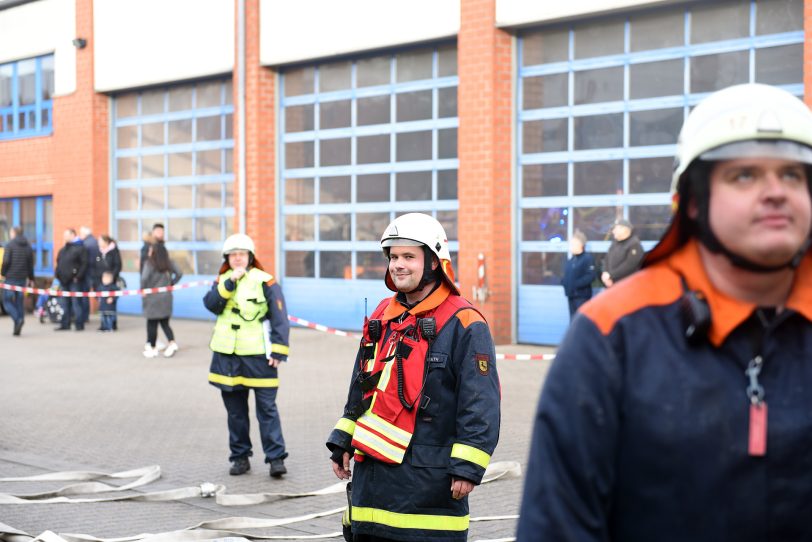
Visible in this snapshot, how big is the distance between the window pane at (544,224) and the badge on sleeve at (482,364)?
463 inches

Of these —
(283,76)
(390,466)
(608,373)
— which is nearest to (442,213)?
(283,76)

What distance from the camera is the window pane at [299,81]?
1972 centimetres

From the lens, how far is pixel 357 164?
19.0 metres

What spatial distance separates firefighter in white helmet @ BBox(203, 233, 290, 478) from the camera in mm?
8023

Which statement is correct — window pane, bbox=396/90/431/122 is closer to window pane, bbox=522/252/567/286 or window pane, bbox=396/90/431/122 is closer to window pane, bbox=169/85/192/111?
window pane, bbox=522/252/567/286

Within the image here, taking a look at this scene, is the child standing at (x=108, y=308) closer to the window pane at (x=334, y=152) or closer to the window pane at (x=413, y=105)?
the window pane at (x=334, y=152)

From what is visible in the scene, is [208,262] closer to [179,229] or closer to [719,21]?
[179,229]

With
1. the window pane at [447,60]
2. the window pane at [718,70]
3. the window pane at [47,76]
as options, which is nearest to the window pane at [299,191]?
the window pane at [447,60]

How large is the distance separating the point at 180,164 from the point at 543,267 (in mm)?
9233

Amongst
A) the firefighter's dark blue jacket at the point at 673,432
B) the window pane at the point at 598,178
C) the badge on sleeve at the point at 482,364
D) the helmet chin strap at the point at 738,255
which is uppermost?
the window pane at the point at 598,178

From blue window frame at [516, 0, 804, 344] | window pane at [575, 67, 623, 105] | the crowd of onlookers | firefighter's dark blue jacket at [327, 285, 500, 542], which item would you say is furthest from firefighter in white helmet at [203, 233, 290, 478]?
the crowd of onlookers

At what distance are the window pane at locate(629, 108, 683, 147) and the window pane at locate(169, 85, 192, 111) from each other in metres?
10.1

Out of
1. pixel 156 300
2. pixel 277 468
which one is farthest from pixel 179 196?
pixel 277 468

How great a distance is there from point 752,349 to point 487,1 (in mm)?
14694
